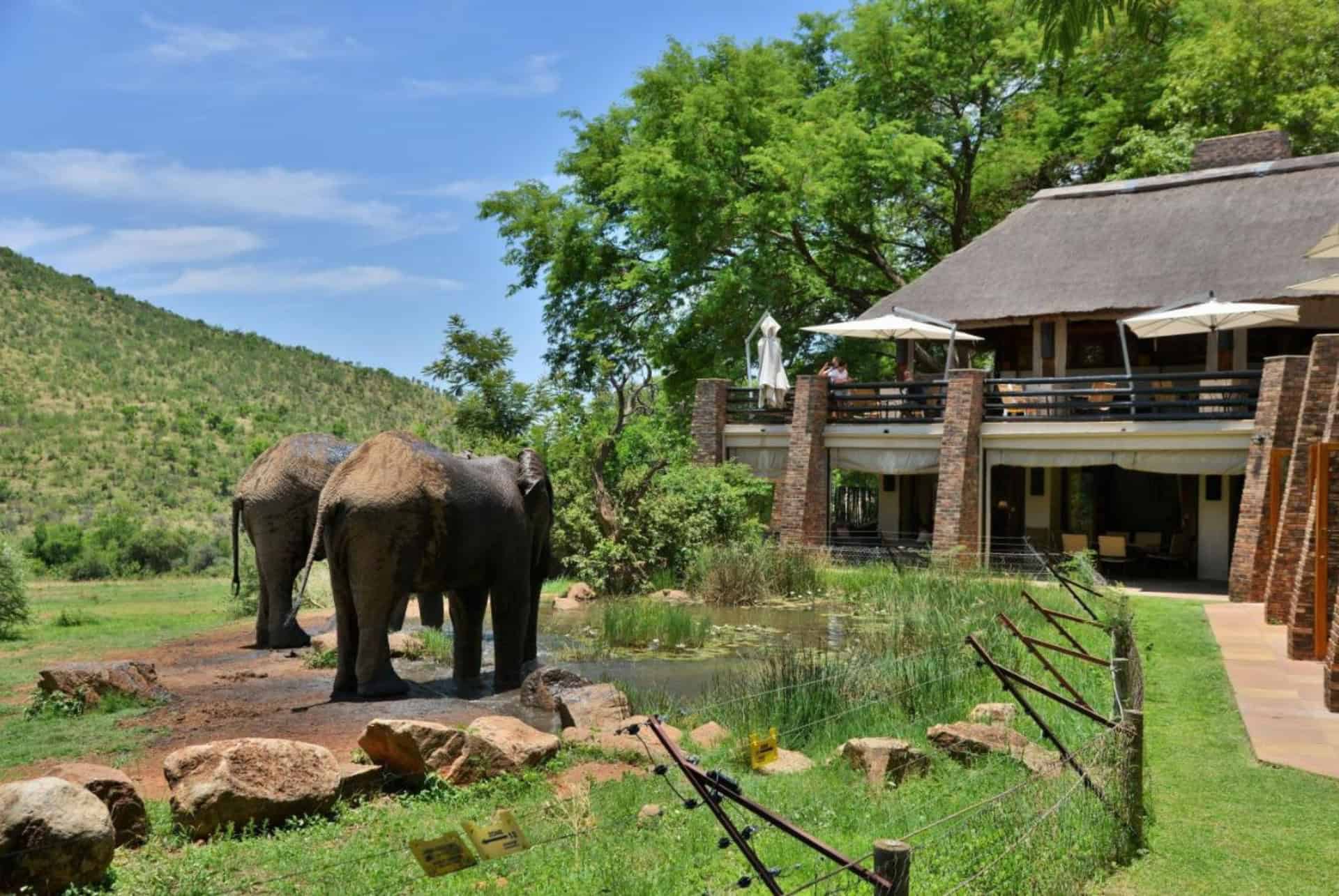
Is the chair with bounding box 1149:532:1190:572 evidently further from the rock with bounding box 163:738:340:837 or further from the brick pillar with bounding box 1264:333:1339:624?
the rock with bounding box 163:738:340:837

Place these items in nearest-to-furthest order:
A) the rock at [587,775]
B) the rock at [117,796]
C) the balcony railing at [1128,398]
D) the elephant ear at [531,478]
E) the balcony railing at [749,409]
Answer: the rock at [117,796]
the rock at [587,775]
the elephant ear at [531,478]
the balcony railing at [1128,398]
the balcony railing at [749,409]

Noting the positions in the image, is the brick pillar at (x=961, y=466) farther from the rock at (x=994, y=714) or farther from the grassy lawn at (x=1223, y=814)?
the rock at (x=994, y=714)

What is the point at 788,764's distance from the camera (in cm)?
809

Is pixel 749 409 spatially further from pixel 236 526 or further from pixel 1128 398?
pixel 236 526

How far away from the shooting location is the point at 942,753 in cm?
808

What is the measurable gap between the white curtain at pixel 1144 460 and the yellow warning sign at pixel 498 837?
1843 centimetres

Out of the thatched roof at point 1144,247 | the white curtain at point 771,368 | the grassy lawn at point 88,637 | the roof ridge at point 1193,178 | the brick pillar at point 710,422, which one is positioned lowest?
the grassy lawn at point 88,637

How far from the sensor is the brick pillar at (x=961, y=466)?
22.6 metres

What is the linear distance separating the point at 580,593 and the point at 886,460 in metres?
7.97

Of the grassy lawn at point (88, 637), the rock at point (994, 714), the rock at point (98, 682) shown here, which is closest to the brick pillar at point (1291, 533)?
the rock at point (994, 714)

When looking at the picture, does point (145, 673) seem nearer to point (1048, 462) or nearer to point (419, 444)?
point (419, 444)

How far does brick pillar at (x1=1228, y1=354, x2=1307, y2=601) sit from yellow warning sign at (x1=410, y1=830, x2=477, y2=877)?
16993 mm

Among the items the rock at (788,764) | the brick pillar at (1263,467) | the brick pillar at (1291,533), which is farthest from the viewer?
the brick pillar at (1263,467)

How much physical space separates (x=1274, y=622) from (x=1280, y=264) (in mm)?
10690
